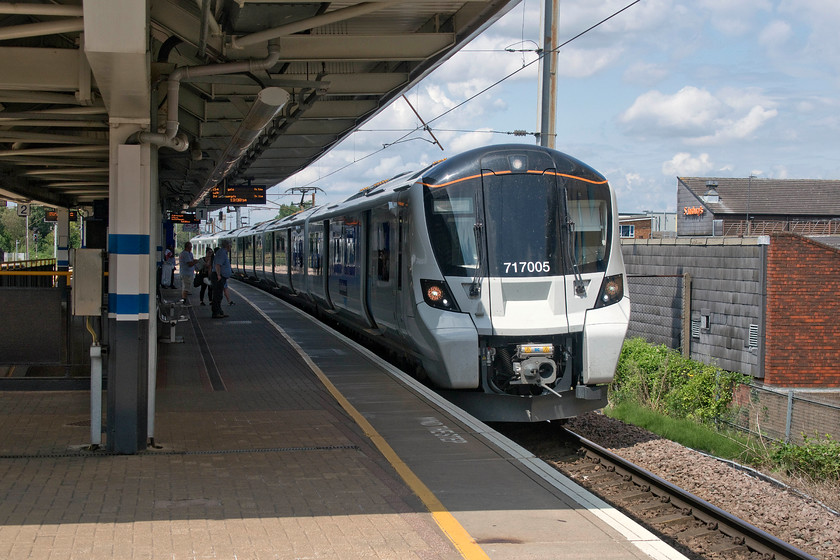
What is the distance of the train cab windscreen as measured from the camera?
9.98m

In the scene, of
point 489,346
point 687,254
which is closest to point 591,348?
point 489,346

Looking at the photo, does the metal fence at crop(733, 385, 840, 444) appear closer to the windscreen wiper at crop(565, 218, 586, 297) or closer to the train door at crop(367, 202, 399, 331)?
the windscreen wiper at crop(565, 218, 586, 297)

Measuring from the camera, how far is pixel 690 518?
25.3 ft

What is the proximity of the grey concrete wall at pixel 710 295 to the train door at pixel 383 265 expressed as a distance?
9753mm

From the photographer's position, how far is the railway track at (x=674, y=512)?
6.98 meters

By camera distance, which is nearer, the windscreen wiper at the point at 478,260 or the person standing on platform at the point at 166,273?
the windscreen wiper at the point at 478,260

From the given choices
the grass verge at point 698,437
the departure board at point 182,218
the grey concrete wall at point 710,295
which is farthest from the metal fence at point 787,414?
the departure board at point 182,218

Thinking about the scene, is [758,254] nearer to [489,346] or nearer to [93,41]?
[489,346]

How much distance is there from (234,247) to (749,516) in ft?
124

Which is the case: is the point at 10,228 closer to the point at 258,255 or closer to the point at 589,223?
the point at 258,255

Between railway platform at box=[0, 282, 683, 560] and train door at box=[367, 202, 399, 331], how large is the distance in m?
1.70

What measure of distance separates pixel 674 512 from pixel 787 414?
26.2 ft

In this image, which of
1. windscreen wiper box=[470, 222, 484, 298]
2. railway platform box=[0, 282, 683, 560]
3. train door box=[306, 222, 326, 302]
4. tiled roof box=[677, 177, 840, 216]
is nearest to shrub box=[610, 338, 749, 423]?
train door box=[306, 222, 326, 302]

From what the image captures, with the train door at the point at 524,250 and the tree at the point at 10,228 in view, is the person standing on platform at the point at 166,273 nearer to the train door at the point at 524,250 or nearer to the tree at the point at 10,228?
the train door at the point at 524,250
